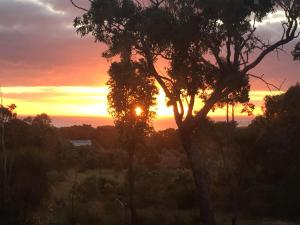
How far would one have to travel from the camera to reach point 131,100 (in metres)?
25.9

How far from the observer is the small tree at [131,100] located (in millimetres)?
23094

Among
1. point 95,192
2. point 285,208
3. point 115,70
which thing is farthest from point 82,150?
point 115,70

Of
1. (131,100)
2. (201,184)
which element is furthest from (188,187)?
(201,184)

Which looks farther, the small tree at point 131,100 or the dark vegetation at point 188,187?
the dark vegetation at point 188,187

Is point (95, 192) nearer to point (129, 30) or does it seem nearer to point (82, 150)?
point (129, 30)

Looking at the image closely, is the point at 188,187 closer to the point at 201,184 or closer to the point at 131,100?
the point at 131,100

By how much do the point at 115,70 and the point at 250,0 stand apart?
6.17 m

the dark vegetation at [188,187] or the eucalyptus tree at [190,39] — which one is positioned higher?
the eucalyptus tree at [190,39]

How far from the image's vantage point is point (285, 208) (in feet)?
109

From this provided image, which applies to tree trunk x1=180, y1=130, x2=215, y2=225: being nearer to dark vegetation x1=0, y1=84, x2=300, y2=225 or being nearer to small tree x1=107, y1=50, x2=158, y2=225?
dark vegetation x1=0, y1=84, x2=300, y2=225

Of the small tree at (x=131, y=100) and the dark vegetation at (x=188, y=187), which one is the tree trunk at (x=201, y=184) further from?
the small tree at (x=131, y=100)

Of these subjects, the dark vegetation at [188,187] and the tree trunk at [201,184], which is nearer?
the tree trunk at [201,184]

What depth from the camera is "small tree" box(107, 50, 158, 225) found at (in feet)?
75.8

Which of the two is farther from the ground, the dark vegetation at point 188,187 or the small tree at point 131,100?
the small tree at point 131,100
